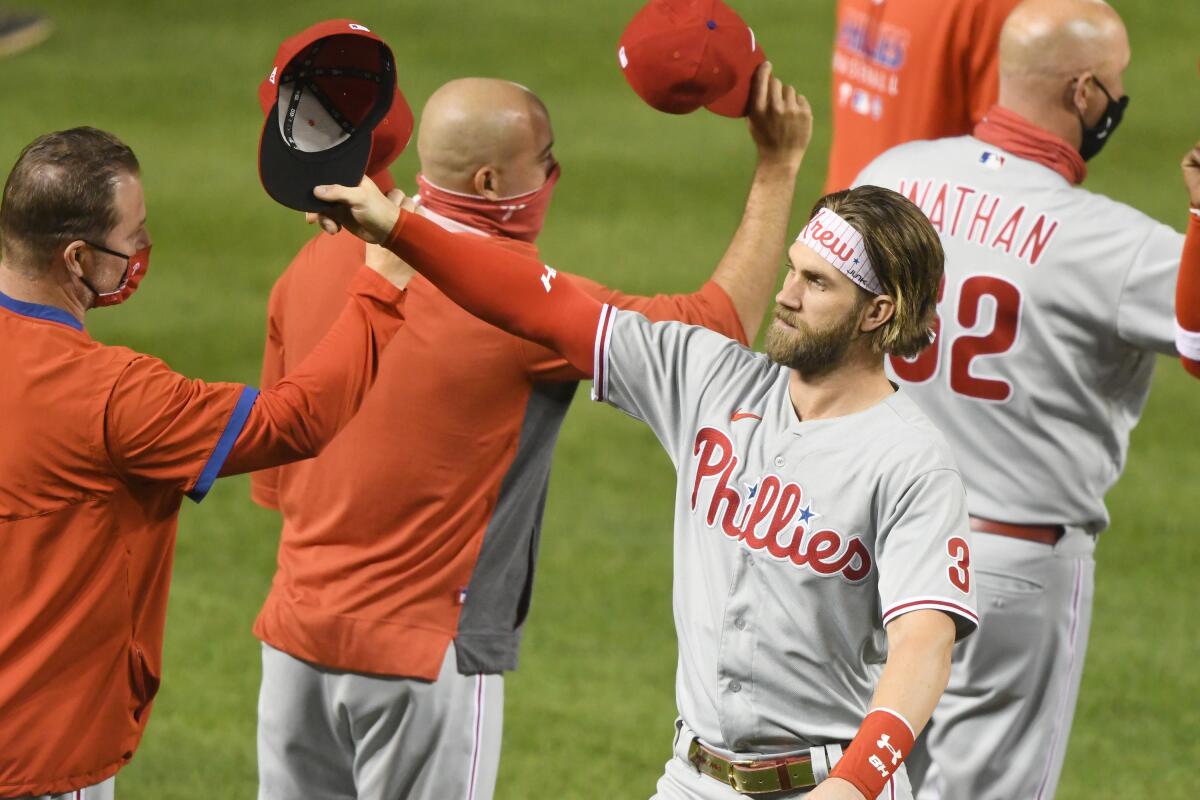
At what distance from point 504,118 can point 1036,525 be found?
185cm

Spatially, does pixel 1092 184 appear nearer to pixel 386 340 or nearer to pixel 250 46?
pixel 250 46

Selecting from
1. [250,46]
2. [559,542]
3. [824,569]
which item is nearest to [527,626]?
[559,542]

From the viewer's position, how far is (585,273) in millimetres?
12375

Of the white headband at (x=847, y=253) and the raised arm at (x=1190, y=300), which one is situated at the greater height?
the white headband at (x=847, y=253)

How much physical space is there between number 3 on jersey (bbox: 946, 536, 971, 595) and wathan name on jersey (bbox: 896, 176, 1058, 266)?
1538 mm

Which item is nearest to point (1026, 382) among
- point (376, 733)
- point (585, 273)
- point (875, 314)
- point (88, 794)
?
point (875, 314)

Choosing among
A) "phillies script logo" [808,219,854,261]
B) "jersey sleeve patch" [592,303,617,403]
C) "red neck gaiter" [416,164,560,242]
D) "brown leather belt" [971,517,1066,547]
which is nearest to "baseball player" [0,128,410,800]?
"jersey sleeve patch" [592,303,617,403]

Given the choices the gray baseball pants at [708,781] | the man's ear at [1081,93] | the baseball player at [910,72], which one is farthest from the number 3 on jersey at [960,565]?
the baseball player at [910,72]

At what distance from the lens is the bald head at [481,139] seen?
4.27 meters

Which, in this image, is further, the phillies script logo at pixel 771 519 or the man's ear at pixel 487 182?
Answer: the man's ear at pixel 487 182

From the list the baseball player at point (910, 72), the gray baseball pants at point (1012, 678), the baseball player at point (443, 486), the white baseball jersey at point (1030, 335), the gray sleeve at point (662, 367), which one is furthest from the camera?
the baseball player at point (910, 72)

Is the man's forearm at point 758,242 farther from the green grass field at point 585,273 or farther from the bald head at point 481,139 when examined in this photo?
the green grass field at point 585,273

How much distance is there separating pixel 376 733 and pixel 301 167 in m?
1.53

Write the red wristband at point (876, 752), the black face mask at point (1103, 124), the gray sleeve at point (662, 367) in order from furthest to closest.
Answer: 1. the black face mask at point (1103, 124)
2. the gray sleeve at point (662, 367)
3. the red wristband at point (876, 752)
